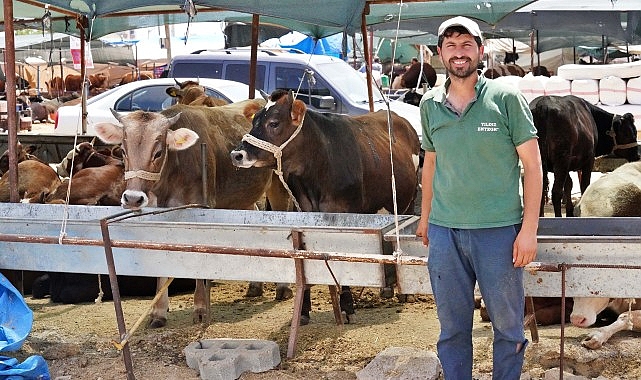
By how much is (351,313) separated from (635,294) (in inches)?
110

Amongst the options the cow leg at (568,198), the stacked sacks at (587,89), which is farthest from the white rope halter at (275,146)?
the stacked sacks at (587,89)

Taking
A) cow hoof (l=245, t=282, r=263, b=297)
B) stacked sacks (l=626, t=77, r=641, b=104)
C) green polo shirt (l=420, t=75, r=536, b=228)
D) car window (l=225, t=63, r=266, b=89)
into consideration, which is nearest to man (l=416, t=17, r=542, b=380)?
green polo shirt (l=420, t=75, r=536, b=228)

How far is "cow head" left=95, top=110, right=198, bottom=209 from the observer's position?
22.7ft

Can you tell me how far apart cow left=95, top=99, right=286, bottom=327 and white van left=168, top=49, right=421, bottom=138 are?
5880mm

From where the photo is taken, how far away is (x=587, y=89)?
64.0 feet

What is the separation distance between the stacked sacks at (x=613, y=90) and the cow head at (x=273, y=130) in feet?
43.6

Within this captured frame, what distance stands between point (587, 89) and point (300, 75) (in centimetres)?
704

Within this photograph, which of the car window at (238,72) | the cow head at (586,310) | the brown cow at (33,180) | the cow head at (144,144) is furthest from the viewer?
the car window at (238,72)

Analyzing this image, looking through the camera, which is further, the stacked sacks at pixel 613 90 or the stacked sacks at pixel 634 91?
the stacked sacks at pixel 613 90

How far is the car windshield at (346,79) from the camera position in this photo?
15656 mm

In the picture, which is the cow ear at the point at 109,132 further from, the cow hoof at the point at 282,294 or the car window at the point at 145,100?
the car window at the point at 145,100

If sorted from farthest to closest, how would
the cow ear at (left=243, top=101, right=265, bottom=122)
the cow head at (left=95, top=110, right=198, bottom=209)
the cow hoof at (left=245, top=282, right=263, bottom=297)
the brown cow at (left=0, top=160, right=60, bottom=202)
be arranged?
the brown cow at (left=0, top=160, right=60, bottom=202) → the cow ear at (left=243, top=101, right=265, bottom=122) → the cow hoof at (left=245, top=282, right=263, bottom=297) → the cow head at (left=95, top=110, right=198, bottom=209)

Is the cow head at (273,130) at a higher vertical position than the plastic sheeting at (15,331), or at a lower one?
higher

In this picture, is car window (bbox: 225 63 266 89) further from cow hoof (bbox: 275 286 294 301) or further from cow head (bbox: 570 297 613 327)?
cow head (bbox: 570 297 613 327)
